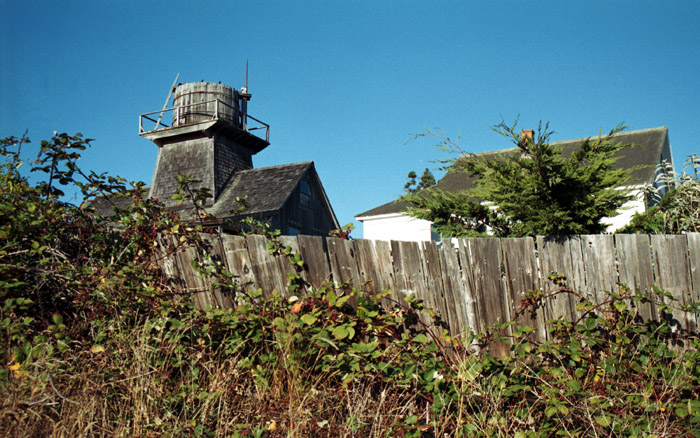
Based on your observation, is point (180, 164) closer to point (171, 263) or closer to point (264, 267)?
point (171, 263)

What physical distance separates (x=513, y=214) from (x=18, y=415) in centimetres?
395

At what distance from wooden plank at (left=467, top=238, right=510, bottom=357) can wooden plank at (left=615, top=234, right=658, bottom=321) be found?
928 millimetres

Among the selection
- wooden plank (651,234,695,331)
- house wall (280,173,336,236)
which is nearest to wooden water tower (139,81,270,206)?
house wall (280,173,336,236)

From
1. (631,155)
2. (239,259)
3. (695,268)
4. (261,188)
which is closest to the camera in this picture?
(695,268)

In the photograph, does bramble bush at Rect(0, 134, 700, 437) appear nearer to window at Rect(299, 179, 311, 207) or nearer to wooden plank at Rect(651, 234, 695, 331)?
wooden plank at Rect(651, 234, 695, 331)

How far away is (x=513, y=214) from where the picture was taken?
4.59 meters

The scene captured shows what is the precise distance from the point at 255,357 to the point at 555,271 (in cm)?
243

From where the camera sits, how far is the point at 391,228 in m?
20.7

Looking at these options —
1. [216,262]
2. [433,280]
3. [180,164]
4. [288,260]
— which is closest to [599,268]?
[433,280]

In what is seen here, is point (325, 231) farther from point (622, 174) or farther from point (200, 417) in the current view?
point (200, 417)

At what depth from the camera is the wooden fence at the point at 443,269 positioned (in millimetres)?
3953

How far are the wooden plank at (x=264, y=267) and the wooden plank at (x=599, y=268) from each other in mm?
2431

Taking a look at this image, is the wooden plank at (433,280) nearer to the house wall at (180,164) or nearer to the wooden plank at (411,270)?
the wooden plank at (411,270)

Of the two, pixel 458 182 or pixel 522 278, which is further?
pixel 458 182
